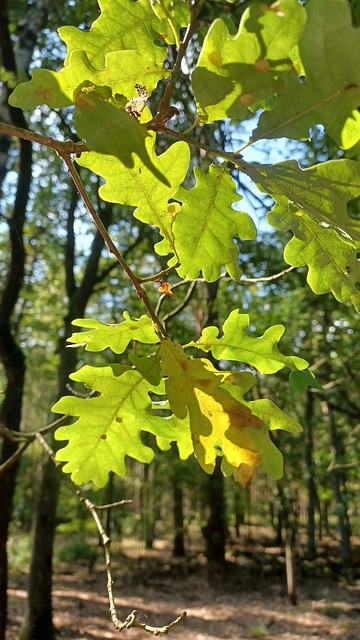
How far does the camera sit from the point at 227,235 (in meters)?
0.86

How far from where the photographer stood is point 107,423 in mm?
952

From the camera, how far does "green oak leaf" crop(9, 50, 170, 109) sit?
68 cm

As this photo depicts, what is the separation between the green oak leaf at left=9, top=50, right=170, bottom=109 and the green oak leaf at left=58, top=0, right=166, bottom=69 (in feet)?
0.29

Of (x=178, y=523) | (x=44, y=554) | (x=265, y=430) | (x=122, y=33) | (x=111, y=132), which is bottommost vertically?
(x=44, y=554)

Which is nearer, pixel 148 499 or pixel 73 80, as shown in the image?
pixel 73 80

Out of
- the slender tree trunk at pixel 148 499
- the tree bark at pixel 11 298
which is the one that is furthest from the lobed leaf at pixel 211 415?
the slender tree trunk at pixel 148 499

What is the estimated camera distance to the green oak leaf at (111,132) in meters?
0.51

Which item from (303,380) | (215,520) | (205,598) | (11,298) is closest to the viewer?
(303,380)

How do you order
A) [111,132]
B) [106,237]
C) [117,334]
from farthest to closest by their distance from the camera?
[117,334], [106,237], [111,132]

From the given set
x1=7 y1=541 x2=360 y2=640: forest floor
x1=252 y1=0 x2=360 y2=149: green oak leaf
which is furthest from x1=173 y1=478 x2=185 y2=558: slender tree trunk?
x1=252 y1=0 x2=360 y2=149: green oak leaf

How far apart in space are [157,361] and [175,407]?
0.09 m

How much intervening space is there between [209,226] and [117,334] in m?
0.23

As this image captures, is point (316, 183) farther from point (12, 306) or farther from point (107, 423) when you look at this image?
point (12, 306)

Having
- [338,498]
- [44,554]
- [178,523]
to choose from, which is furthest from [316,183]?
[178,523]
